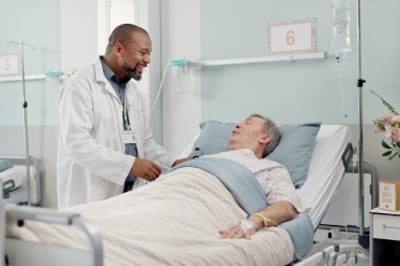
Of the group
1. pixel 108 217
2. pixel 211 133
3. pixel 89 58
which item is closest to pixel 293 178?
pixel 211 133

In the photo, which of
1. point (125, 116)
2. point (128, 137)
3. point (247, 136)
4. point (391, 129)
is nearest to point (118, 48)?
point (125, 116)

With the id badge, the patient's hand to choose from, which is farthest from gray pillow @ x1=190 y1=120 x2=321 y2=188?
the patient's hand

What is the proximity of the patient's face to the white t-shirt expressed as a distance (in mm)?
101

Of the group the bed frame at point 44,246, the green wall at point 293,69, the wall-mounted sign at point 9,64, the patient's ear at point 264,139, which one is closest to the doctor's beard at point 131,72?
the patient's ear at point 264,139

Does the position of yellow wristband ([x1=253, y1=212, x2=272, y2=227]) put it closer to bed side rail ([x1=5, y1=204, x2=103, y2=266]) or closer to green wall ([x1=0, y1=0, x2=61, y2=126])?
bed side rail ([x1=5, y1=204, x2=103, y2=266])

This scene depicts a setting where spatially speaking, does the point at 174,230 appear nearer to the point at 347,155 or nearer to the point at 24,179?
the point at 347,155

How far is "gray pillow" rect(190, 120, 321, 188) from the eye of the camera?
8.41 feet

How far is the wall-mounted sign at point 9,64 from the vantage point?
4.65 metres

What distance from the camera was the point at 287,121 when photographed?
3.24m

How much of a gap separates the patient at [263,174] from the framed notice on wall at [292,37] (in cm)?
74

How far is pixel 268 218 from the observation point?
195 cm

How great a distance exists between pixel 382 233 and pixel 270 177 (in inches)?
29.0

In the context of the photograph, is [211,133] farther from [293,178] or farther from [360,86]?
[360,86]

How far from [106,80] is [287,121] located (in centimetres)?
119
